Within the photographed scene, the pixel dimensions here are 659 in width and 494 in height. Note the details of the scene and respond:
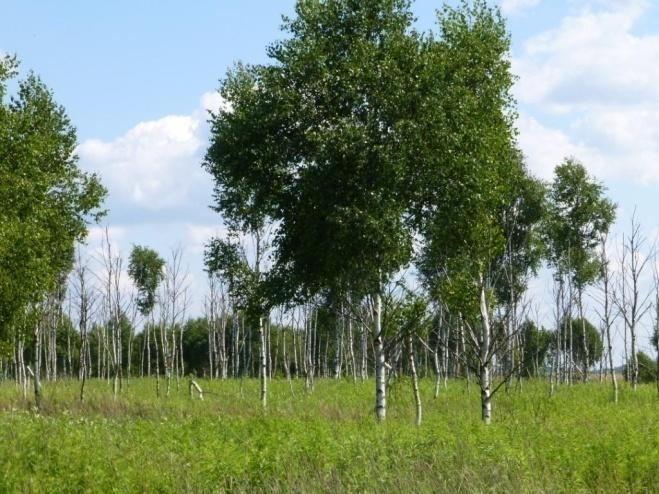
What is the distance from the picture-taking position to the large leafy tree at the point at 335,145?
71.6ft

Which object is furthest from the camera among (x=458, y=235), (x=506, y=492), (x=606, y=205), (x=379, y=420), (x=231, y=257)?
(x=606, y=205)

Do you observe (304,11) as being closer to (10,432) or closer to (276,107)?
(276,107)

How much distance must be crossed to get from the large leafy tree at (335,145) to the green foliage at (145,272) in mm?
38765

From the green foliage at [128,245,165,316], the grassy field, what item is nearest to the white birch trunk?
the grassy field

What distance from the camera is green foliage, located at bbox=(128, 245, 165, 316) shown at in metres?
62.1

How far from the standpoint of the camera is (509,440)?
14828 mm

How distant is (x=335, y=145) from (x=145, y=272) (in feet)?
141

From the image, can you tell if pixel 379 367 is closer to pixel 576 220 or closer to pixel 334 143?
pixel 334 143

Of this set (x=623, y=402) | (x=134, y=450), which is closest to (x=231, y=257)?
(x=623, y=402)

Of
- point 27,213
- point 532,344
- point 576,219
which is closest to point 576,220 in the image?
point 576,219

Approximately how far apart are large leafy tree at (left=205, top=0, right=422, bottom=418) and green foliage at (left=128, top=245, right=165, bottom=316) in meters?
38.8

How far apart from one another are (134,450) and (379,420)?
870 centimetres

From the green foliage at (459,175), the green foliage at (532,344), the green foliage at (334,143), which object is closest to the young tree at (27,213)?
the green foliage at (334,143)

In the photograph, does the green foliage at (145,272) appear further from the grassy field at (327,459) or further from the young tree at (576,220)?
the grassy field at (327,459)
